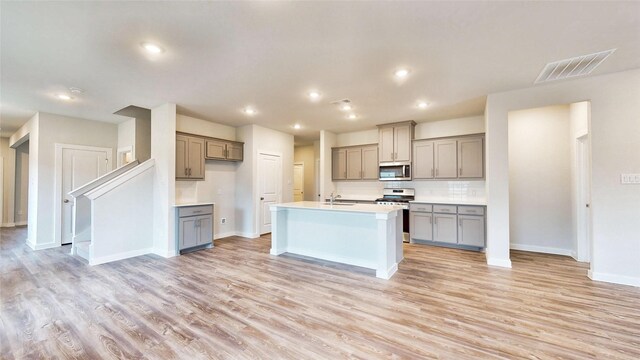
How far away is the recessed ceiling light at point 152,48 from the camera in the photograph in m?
2.53

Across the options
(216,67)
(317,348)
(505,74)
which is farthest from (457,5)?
(317,348)

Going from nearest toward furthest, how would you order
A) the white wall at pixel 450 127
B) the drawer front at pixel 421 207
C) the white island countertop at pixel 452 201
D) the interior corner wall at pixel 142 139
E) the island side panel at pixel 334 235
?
the island side panel at pixel 334 235, the white island countertop at pixel 452 201, the drawer front at pixel 421 207, the white wall at pixel 450 127, the interior corner wall at pixel 142 139

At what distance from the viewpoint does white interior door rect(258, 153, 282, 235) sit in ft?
19.9

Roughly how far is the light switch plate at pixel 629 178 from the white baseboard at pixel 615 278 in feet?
3.76

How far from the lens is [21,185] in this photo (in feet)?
25.3

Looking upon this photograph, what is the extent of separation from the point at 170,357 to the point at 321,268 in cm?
220

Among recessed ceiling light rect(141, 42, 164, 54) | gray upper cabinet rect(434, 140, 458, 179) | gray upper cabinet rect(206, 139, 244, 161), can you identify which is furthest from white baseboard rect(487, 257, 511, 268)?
gray upper cabinet rect(206, 139, 244, 161)

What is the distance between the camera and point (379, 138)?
5.94 metres

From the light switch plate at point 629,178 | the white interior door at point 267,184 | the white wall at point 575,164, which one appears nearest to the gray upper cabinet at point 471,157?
the white wall at point 575,164

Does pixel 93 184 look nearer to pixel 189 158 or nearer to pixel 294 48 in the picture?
pixel 189 158

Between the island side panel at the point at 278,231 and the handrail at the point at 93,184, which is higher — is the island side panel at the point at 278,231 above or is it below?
below

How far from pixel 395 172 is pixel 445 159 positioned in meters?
1.04

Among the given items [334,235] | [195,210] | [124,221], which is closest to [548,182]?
[334,235]

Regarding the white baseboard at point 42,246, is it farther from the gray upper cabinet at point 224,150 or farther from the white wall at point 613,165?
the white wall at point 613,165
